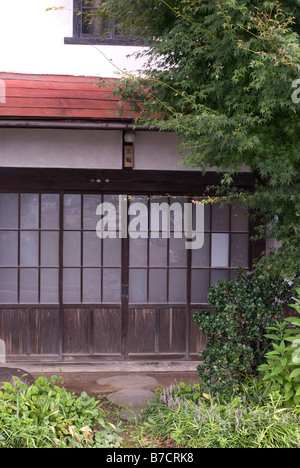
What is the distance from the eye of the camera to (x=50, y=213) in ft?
22.7

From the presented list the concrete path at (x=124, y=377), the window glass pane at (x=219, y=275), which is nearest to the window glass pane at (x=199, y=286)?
the window glass pane at (x=219, y=275)

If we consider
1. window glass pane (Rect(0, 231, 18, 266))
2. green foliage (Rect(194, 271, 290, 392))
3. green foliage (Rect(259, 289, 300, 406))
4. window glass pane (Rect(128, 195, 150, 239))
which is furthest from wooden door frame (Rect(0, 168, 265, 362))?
green foliage (Rect(259, 289, 300, 406))

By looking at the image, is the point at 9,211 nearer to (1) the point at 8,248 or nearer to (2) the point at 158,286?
(1) the point at 8,248

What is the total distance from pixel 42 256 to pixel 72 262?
448 millimetres

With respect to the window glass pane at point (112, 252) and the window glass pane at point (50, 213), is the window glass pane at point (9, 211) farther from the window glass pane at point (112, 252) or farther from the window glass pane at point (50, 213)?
the window glass pane at point (112, 252)

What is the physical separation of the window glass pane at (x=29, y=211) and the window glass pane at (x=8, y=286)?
697 mm

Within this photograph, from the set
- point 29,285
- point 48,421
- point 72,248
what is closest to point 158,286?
point 72,248

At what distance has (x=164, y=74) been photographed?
4789 millimetres

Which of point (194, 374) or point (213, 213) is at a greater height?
point (213, 213)

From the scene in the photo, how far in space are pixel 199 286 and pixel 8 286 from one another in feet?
9.32

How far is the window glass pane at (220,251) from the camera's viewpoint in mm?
7098

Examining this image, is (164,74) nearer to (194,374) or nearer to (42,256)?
(42,256)

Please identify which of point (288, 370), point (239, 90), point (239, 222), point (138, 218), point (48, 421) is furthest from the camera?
point (239, 222)
